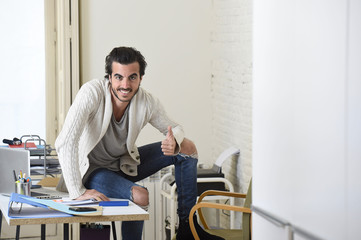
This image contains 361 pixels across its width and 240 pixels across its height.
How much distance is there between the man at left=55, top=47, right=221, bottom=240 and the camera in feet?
9.00

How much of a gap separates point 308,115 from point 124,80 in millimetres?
1899

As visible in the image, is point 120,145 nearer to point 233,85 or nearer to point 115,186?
point 115,186

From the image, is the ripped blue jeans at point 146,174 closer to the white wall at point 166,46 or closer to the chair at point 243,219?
the chair at point 243,219

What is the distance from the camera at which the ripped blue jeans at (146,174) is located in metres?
2.79

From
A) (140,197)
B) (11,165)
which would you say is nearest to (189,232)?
(140,197)

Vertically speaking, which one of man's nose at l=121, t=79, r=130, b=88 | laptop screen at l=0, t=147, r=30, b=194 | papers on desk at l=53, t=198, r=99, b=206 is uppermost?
man's nose at l=121, t=79, r=130, b=88

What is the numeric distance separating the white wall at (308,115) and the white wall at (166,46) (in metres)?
3.08

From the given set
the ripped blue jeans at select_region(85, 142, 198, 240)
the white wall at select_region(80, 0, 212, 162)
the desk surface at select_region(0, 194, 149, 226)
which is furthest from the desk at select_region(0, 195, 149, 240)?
the white wall at select_region(80, 0, 212, 162)

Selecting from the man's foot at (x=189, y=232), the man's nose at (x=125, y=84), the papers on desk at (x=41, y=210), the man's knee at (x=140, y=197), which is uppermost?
the man's nose at (x=125, y=84)

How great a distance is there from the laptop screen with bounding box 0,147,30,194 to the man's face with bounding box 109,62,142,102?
0.58 metres

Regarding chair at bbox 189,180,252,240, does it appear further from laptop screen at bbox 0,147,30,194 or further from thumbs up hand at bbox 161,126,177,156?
laptop screen at bbox 0,147,30,194

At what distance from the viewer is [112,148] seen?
300cm

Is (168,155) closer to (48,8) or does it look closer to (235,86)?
(235,86)

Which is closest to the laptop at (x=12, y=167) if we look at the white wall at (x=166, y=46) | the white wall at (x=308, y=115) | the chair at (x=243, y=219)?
the chair at (x=243, y=219)
